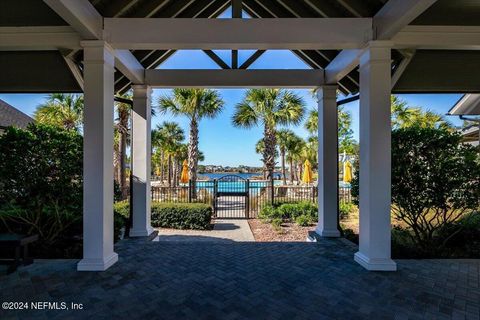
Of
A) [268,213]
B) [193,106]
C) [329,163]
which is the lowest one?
[268,213]

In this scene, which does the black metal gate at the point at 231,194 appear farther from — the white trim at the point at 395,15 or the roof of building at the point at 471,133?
the roof of building at the point at 471,133

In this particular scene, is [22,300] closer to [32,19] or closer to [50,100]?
[32,19]

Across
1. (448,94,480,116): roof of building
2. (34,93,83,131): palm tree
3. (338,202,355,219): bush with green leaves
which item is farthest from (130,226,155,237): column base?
(448,94,480,116): roof of building

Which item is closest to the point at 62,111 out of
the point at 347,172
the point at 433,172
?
the point at 433,172

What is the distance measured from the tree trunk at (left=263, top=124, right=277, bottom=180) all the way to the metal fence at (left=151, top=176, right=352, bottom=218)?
193 centimetres

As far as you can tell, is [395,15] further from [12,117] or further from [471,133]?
[12,117]

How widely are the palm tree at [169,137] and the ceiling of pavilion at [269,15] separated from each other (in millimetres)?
18870

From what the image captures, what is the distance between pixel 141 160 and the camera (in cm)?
582

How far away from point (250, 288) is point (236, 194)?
723 centimetres

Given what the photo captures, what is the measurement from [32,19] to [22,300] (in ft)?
12.6

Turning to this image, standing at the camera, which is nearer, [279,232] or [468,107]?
[468,107]

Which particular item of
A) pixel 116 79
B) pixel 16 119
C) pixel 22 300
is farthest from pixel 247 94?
pixel 22 300

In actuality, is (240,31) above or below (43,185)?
above

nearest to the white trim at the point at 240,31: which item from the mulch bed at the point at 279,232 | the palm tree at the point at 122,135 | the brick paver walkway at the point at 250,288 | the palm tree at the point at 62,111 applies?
the brick paver walkway at the point at 250,288
